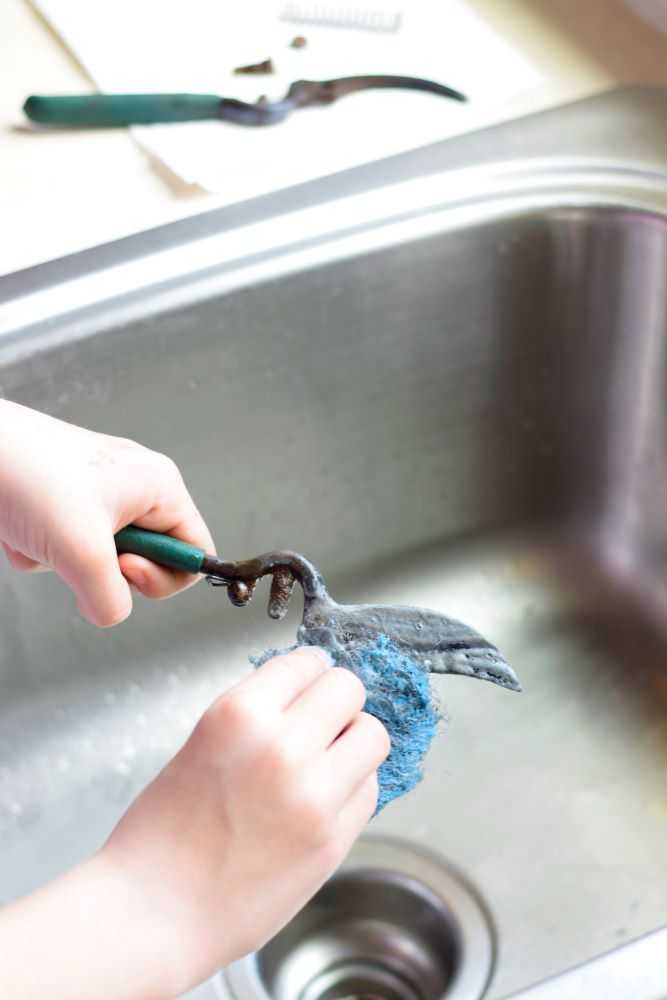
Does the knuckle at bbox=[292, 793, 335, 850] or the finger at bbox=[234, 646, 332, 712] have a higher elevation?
the finger at bbox=[234, 646, 332, 712]

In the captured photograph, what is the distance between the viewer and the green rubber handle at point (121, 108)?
87 cm

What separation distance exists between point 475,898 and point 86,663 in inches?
11.6

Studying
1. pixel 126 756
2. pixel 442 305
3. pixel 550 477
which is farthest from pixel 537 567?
pixel 126 756

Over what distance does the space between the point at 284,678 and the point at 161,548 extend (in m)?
0.11

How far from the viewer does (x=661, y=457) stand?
87cm

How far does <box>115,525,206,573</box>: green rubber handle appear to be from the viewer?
0.60m

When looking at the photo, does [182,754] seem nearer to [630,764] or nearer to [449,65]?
[630,764]

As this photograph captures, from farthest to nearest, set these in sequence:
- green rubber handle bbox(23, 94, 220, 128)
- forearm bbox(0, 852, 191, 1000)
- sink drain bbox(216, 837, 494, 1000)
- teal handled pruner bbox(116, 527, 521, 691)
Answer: green rubber handle bbox(23, 94, 220, 128) → sink drain bbox(216, 837, 494, 1000) → teal handled pruner bbox(116, 527, 521, 691) → forearm bbox(0, 852, 191, 1000)

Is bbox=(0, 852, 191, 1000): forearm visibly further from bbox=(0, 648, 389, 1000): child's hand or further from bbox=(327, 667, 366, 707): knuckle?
bbox=(327, 667, 366, 707): knuckle

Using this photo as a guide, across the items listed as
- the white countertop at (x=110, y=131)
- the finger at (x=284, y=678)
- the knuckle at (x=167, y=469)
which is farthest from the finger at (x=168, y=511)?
the white countertop at (x=110, y=131)

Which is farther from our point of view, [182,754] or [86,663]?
[86,663]

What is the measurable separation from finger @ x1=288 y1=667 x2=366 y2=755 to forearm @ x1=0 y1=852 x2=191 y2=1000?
9 centimetres

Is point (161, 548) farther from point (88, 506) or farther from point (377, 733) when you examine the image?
point (377, 733)

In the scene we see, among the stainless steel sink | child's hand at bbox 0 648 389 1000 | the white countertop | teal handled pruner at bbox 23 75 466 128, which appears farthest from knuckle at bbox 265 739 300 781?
teal handled pruner at bbox 23 75 466 128
